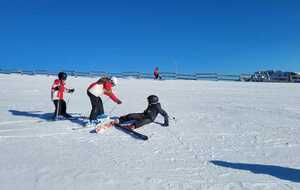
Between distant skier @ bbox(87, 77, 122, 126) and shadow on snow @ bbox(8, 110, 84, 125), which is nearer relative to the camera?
distant skier @ bbox(87, 77, 122, 126)

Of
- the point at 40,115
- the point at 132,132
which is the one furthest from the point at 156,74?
the point at 132,132

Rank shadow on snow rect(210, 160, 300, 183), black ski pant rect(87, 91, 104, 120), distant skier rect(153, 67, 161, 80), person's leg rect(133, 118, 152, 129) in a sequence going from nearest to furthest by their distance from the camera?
shadow on snow rect(210, 160, 300, 183) < person's leg rect(133, 118, 152, 129) < black ski pant rect(87, 91, 104, 120) < distant skier rect(153, 67, 161, 80)

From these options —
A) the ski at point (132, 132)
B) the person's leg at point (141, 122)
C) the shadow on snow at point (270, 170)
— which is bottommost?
the shadow on snow at point (270, 170)

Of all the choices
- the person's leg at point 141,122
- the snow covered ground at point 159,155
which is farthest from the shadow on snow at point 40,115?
the person's leg at point 141,122

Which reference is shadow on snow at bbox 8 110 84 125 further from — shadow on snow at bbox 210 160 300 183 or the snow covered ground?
shadow on snow at bbox 210 160 300 183

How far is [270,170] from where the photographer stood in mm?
7863

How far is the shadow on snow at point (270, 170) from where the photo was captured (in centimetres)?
746

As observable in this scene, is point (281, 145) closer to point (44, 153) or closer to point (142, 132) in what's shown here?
point (142, 132)

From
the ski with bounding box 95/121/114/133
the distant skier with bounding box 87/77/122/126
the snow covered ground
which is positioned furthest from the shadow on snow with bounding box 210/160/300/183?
the distant skier with bounding box 87/77/122/126

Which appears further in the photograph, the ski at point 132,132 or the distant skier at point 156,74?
the distant skier at point 156,74

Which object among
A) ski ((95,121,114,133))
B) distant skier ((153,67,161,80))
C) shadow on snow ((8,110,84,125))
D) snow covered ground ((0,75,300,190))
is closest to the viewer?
snow covered ground ((0,75,300,190))

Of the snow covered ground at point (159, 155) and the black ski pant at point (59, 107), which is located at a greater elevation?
the black ski pant at point (59, 107)

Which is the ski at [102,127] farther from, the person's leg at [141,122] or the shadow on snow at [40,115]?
the shadow on snow at [40,115]

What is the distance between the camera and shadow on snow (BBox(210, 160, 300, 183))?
24.5ft
